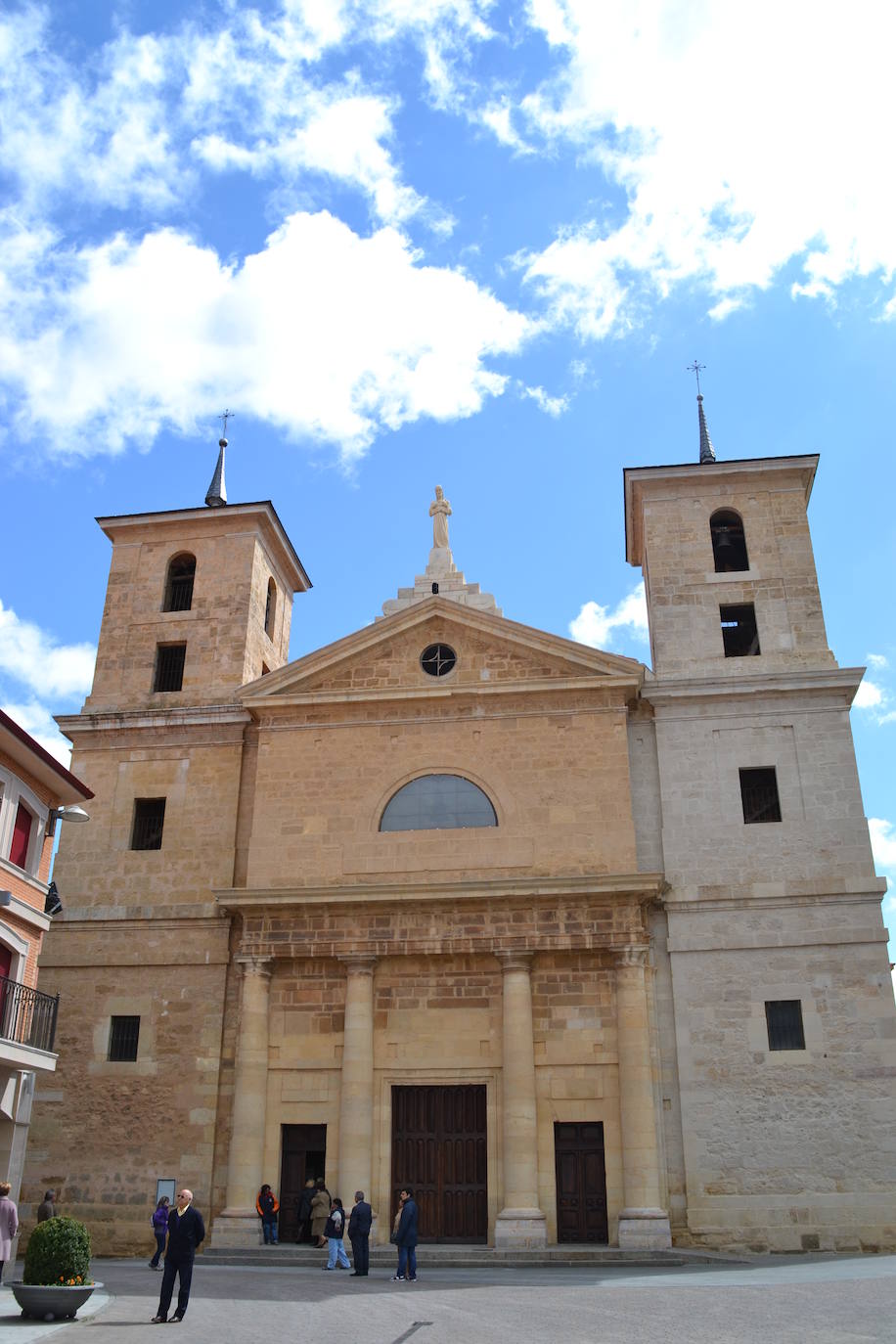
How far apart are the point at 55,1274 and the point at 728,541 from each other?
2058 cm

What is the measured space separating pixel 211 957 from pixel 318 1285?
848 centimetres

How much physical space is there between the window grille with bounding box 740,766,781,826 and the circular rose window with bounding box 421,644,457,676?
6628mm

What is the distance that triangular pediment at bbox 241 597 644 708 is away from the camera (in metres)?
25.3

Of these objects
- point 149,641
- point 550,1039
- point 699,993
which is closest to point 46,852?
point 149,641

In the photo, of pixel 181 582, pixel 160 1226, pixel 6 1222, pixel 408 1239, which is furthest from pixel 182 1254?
pixel 181 582

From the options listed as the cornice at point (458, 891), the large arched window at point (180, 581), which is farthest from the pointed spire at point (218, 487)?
the cornice at point (458, 891)

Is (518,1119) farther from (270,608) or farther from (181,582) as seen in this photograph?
(181,582)

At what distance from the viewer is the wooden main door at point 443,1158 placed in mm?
21953

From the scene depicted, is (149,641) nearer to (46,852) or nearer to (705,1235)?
(46,852)

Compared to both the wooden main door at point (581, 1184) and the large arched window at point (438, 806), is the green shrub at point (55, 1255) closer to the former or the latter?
the wooden main door at point (581, 1184)

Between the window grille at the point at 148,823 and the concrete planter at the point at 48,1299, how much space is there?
13.8m

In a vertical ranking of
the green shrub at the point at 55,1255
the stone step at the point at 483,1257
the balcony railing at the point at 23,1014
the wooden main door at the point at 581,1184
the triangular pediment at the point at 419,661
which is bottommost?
the stone step at the point at 483,1257

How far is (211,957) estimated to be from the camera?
79.7 feet

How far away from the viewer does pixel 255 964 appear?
23.5 m
